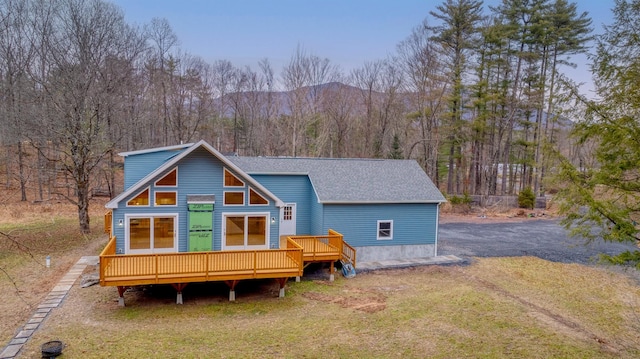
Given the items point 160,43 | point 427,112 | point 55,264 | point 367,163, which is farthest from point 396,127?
point 55,264

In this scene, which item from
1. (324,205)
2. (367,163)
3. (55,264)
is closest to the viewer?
(55,264)

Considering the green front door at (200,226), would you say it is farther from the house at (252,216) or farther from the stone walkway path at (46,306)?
the stone walkway path at (46,306)

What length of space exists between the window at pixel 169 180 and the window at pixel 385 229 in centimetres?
841

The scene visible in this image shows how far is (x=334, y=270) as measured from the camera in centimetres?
1501

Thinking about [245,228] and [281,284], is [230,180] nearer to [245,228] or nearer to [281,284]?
[245,228]

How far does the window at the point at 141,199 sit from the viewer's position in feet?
41.7

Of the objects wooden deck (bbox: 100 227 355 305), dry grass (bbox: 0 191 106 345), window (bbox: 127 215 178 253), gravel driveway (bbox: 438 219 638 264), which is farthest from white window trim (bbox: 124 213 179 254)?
gravel driveway (bbox: 438 219 638 264)

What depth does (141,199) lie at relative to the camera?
1282 cm

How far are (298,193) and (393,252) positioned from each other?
493cm

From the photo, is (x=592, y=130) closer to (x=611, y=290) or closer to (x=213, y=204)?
(x=611, y=290)

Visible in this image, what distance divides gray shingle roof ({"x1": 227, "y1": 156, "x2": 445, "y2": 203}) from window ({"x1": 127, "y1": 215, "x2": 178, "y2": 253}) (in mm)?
4250

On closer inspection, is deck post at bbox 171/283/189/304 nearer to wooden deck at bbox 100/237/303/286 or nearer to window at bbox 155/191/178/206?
wooden deck at bbox 100/237/303/286

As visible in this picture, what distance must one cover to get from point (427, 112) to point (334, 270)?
21832 millimetres

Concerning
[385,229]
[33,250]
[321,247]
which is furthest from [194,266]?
[33,250]
